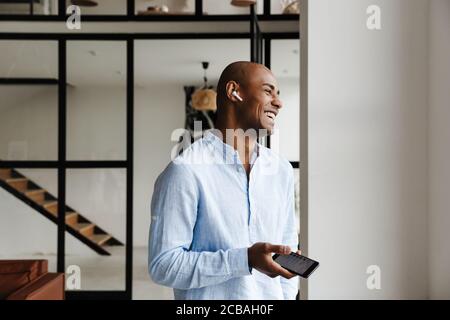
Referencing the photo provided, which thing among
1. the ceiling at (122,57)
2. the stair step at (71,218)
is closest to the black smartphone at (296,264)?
the ceiling at (122,57)

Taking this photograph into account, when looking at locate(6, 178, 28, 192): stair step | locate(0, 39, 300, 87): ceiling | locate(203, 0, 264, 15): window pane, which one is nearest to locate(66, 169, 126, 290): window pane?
locate(6, 178, 28, 192): stair step

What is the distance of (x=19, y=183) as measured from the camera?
11.7 feet

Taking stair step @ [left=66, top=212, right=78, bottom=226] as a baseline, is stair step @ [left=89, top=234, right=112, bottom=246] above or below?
below

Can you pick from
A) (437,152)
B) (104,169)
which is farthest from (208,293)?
(104,169)

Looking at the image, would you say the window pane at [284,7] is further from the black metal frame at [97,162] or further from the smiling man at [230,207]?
the smiling man at [230,207]

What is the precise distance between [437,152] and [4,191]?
305 centimetres

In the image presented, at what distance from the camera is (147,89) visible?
3500 millimetres

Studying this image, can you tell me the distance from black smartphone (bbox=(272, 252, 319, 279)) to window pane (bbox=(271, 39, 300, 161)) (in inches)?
41.7

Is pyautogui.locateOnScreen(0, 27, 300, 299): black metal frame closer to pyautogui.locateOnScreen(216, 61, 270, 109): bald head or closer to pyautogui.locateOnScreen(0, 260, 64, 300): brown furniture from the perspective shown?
pyautogui.locateOnScreen(0, 260, 64, 300): brown furniture

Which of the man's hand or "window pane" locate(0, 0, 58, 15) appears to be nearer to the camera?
the man's hand

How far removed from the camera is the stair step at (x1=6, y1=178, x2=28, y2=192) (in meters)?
3.56

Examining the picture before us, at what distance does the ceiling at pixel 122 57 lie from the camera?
3326 mm

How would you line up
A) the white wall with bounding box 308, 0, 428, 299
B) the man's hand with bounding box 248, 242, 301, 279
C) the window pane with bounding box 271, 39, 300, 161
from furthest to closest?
1. the window pane with bounding box 271, 39, 300, 161
2. the white wall with bounding box 308, 0, 428, 299
3. the man's hand with bounding box 248, 242, 301, 279

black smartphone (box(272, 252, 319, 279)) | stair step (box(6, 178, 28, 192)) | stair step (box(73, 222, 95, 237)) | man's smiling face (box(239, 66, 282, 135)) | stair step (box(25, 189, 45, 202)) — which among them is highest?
man's smiling face (box(239, 66, 282, 135))
